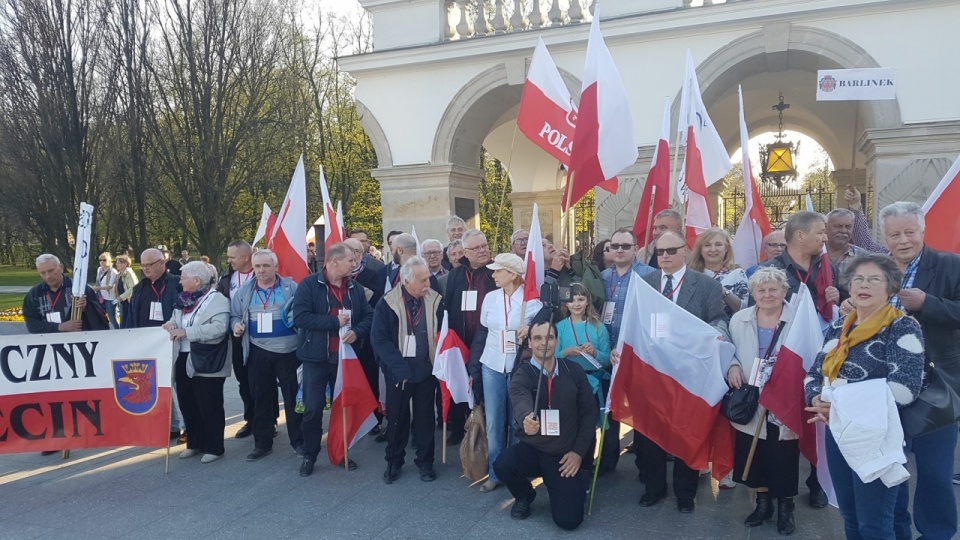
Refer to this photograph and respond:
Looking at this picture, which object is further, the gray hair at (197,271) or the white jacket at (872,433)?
the gray hair at (197,271)

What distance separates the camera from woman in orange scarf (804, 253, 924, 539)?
3.04 metres

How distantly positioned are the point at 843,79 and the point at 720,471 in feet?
19.0

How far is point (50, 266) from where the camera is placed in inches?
251

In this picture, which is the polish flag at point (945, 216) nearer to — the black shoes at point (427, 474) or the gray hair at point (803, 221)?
the gray hair at point (803, 221)

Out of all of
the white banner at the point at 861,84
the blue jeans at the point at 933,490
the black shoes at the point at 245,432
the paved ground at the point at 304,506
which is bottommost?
the paved ground at the point at 304,506

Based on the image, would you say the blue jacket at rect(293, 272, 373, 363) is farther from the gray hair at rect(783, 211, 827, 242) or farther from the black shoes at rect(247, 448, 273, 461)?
the gray hair at rect(783, 211, 827, 242)

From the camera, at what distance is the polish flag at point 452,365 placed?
5254 mm

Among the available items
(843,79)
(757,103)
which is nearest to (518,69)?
(843,79)

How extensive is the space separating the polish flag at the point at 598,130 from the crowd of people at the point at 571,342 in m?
0.59

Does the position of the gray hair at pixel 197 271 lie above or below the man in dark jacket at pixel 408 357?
above

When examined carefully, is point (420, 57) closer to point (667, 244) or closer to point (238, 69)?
point (667, 244)

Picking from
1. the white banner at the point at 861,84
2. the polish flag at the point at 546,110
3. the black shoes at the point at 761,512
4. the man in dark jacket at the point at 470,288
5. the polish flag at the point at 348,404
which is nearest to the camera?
the black shoes at the point at 761,512

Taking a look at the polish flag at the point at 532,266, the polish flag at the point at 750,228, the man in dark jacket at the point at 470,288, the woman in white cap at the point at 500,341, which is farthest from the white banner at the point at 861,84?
the woman in white cap at the point at 500,341

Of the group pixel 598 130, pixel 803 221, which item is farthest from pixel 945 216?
pixel 598 130
